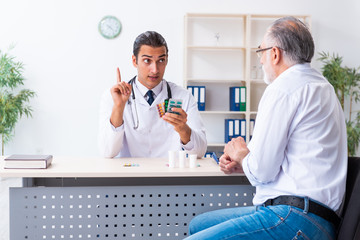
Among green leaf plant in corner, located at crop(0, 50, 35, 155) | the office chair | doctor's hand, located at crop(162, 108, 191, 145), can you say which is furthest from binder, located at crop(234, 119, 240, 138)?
the office chair

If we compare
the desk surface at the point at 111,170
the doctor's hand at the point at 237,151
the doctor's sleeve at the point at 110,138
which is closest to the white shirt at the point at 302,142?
the doctor's hand at the point at 237,151

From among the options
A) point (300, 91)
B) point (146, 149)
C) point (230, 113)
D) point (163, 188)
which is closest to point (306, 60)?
point (300, 91)

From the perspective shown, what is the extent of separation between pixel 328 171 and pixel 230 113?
3943mm

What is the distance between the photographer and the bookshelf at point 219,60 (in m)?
5.32

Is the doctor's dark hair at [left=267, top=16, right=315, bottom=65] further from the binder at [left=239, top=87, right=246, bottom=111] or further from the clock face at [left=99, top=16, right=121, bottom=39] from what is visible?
the clock face at [left=99, top=16, right=121, bottom=39]

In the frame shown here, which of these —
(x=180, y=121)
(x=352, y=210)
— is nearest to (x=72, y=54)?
(x=180, y=121)

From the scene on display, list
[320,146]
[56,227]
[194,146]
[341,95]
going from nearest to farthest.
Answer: [320,146] → [56,227] → [194,146] → [341,95]

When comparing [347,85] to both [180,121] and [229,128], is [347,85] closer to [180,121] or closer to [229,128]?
[229,128]

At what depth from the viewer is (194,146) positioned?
7.64 feet

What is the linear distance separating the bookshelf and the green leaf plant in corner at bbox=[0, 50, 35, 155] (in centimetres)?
220

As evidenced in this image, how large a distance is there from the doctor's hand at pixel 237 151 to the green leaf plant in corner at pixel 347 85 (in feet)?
12.2

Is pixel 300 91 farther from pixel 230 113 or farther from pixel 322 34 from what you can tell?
pixel 322 34

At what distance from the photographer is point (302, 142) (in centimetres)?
142

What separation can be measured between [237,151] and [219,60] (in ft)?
12.3
